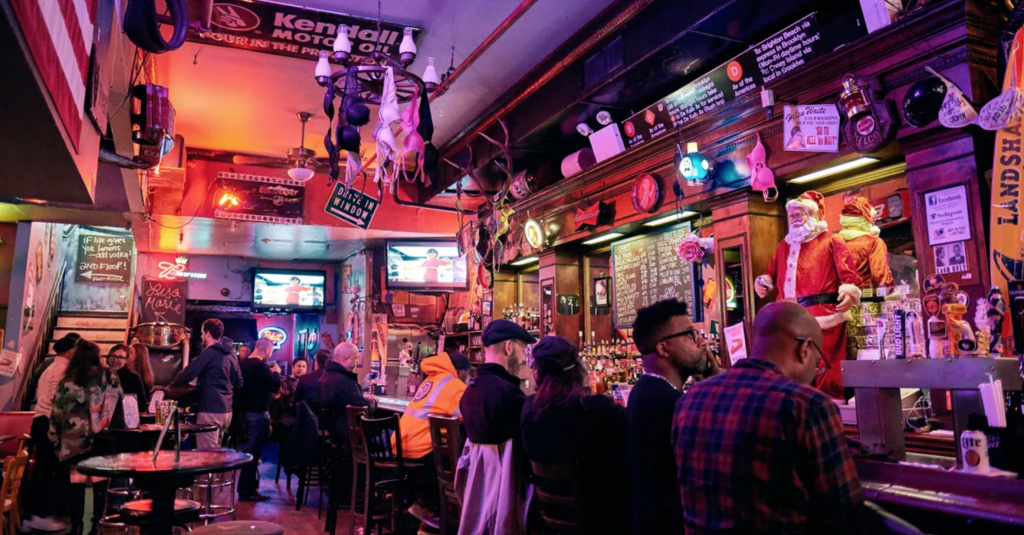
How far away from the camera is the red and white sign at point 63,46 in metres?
2.12

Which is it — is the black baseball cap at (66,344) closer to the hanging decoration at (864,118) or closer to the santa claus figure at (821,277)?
the santa claus figure at (821,277)

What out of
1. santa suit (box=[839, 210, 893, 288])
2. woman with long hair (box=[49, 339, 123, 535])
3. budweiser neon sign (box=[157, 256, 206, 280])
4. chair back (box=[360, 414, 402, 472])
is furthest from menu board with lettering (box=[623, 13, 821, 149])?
budweiser neon sign (box=[157, 256, 206, 280])

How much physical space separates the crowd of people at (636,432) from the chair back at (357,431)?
389 mm

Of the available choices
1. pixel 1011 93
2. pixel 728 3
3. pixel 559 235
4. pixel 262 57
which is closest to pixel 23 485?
pixel 262 57

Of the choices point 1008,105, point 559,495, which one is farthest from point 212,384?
point 1008,105

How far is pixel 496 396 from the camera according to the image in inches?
140

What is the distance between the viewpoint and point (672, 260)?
20.7 feet

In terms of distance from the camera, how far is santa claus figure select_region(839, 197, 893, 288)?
4379mm

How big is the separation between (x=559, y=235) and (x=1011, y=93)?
4624 mm

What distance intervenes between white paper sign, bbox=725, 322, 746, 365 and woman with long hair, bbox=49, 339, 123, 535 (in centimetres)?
472

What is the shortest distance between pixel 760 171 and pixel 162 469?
158 inches

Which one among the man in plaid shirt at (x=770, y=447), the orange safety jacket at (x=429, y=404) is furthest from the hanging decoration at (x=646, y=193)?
the man in plaid shirt at (x=770, y=447)

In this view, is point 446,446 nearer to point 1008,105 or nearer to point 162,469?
point 162,469

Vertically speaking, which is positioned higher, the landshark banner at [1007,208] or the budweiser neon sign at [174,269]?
the budweiser neon sign at [174,269]
